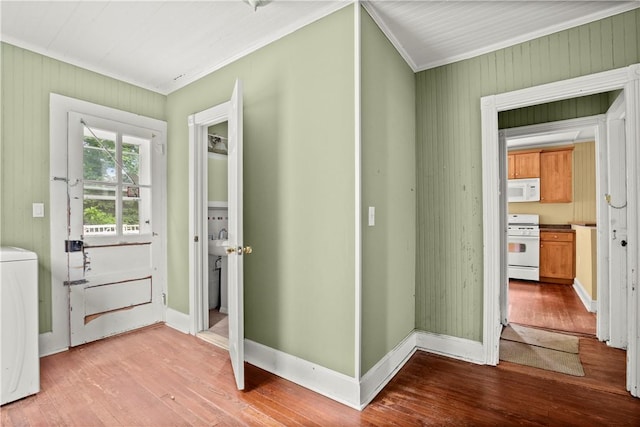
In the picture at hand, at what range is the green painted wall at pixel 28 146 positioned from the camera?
2488 millimetres

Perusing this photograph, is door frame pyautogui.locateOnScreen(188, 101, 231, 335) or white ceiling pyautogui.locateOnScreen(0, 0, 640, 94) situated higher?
white ceiling pyautogui.locateOnScreen(0, 0, 640, 94)

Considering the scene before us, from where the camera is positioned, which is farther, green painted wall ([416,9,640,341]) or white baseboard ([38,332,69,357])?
white baseboard ([38,332,69,357])

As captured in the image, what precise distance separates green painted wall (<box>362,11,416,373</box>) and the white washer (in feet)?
7.20

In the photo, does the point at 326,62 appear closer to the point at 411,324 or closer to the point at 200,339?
the point at 411,324

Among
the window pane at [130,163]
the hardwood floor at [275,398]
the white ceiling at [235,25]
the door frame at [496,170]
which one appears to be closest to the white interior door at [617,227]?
the door frame at [496,170]

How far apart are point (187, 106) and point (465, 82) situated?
270 centimetres

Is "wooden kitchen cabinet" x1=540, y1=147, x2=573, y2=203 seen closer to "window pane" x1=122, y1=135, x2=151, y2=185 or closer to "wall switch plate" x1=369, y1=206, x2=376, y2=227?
"wall switch plate" x1=369, y1=206, x2=376, y2=227

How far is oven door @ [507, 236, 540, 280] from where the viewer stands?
5.42 metres

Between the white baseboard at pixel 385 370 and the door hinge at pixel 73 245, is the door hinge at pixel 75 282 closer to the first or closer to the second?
the door hinge at pixel 73 245

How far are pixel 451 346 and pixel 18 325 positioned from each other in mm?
3179

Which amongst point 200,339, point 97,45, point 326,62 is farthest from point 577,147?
point 97,45

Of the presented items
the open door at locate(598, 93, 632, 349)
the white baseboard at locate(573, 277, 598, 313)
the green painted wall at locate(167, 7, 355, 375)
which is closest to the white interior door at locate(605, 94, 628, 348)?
the open door at locate(598, 93, 632, 349)

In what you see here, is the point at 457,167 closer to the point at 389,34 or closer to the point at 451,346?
the point at 389,34

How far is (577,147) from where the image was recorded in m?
5.55
